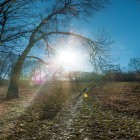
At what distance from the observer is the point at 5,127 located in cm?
403

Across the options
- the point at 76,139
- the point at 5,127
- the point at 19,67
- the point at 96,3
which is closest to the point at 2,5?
the point at 5,127

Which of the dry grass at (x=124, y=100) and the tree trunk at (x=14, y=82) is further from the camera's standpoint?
the tree trunk at (x=14, y=82)

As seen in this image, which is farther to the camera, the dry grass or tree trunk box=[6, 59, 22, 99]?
tree trunk box=[6, 59, 22, 99]

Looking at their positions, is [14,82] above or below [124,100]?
above

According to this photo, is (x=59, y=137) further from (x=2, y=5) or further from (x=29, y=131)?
(x=2, y=5)

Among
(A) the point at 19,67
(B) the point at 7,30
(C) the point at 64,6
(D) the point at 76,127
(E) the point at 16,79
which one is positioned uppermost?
(C) the point at 64,6

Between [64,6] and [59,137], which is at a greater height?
[64,6]

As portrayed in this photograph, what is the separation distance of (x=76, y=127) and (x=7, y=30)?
438 cm

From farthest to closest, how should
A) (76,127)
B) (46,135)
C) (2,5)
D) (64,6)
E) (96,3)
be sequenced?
(64,6)
(96,3)
(76,127)
(46,135)
(2,5)

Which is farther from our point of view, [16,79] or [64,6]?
[16,79]

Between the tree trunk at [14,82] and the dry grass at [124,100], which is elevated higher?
the tree trunk at [14,82]

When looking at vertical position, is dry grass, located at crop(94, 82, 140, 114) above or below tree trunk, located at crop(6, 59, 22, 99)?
below

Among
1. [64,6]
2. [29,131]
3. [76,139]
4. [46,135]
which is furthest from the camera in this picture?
[64,6]

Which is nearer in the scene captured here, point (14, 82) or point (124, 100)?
point (124, 100)
